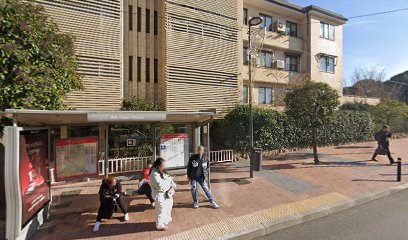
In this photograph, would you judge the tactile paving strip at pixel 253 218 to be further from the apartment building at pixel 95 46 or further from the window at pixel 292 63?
the window at pixel 292 63

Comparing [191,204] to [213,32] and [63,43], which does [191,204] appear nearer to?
[63,43]

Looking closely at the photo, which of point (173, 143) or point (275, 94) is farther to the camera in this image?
point (275, 94)

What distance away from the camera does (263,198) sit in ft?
22.3

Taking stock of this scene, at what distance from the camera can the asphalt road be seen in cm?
471

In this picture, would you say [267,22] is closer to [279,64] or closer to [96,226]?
[279,64]

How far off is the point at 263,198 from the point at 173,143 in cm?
317

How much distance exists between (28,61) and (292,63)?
795 inches

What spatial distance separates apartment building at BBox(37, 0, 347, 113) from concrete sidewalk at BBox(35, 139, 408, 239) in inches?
213

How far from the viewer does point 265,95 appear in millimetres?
19391

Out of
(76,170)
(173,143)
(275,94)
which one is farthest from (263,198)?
(275,94)

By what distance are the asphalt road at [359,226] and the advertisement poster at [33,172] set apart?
4.60m

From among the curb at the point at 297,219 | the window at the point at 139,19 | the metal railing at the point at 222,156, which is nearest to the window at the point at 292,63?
the metal railing at the point at 222,156

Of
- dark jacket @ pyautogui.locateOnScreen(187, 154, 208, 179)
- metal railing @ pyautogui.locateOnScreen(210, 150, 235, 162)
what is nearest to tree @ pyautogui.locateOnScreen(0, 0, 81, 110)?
dark jacket @ pyautogui.locateOnScreen(187, 154, 208, 179)

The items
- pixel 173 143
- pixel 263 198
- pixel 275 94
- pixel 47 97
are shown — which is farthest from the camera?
pixel 275 94
